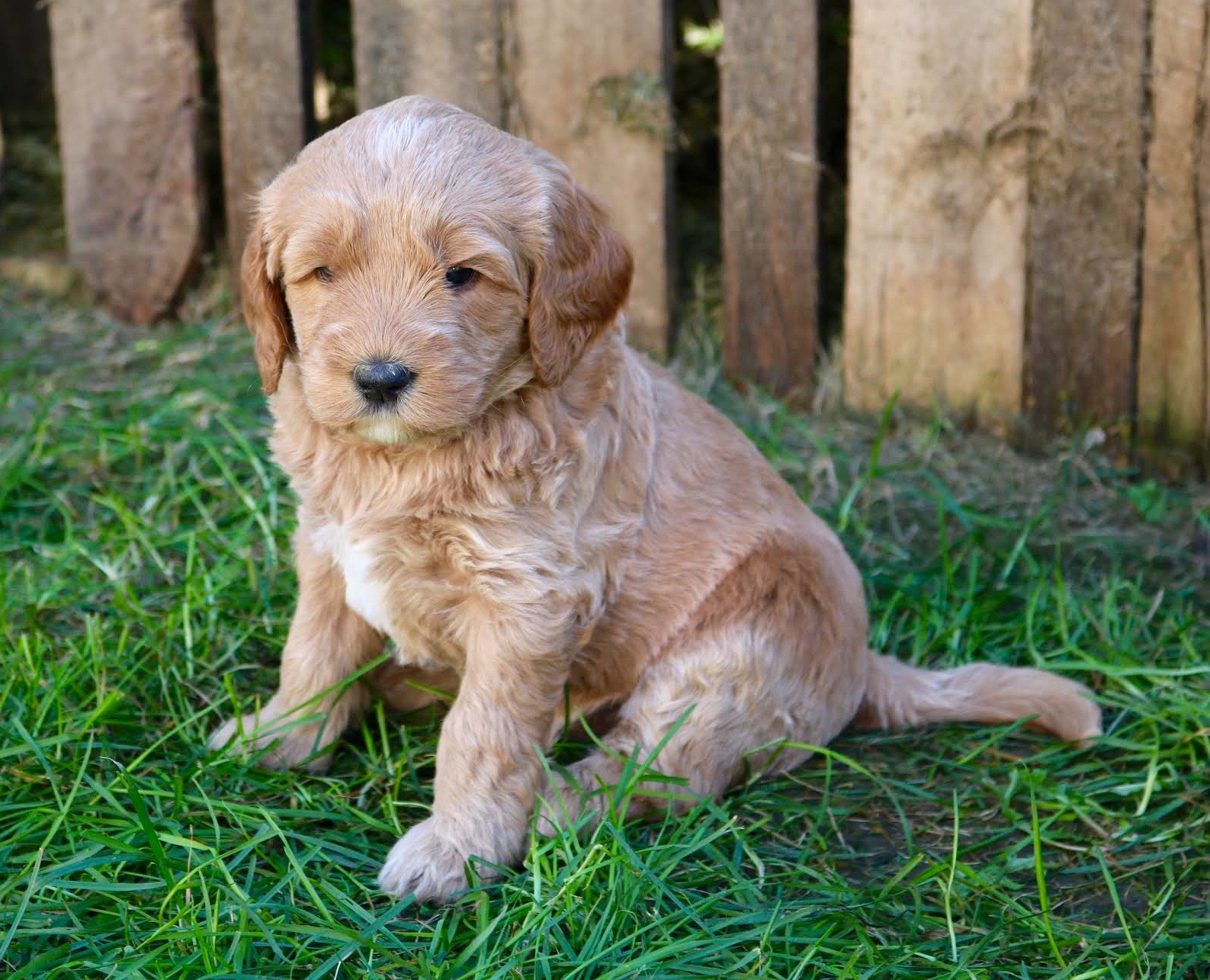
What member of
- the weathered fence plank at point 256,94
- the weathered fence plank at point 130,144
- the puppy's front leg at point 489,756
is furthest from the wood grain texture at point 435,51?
the puppy's front leg at point 489,756

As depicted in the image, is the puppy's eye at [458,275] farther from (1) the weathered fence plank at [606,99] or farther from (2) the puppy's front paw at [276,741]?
(1) the weathered fence plank at [606,99]

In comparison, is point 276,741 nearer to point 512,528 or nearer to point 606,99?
point 512,528

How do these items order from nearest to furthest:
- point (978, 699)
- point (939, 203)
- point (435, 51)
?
1. point (978, 699)
2. point (939, 203)
3. point (435, 51)

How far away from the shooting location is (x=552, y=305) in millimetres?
2973

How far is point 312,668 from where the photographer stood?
3.42 metres

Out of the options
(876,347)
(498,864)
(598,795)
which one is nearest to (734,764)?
(598,795)

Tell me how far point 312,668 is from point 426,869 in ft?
2.19

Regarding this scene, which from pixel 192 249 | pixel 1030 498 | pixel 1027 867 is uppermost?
pixel 192 249

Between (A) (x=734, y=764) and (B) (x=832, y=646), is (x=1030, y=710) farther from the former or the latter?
(A) (x=734, y=764)

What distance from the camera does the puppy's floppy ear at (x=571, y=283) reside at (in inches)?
117

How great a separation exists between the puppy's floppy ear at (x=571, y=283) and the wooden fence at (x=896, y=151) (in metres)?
2.14

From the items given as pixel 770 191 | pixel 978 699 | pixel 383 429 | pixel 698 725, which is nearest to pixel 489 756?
pixel 698 725

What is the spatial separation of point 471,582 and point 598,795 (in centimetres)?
60

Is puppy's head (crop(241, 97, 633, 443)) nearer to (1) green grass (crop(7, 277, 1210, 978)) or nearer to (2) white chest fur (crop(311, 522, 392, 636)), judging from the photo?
(2) white chest fur (crop(311, 522, 392, 636))
